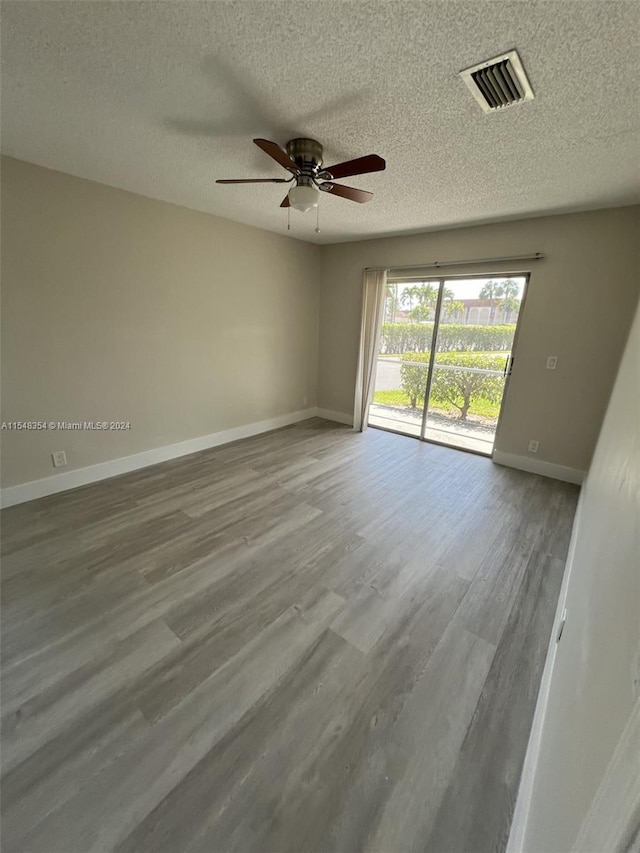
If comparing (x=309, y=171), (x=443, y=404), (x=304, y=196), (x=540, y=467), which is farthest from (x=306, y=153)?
(x=540, y=467)

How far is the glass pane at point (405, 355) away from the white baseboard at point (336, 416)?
32 cm

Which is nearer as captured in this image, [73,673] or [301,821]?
[301,821]

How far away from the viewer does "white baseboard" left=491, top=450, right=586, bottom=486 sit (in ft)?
10.5

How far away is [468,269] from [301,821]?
4133mm

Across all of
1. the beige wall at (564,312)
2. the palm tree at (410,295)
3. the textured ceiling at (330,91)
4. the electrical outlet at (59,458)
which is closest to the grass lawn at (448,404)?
the beige wall at (564,312)

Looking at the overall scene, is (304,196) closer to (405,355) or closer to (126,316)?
(126,316)

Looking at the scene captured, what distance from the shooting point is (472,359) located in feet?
12.4

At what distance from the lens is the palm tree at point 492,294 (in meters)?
3.45

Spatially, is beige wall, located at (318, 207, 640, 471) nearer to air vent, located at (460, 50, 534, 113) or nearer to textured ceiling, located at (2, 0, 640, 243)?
textured ceiling, located at (2, 0, 640, 243)

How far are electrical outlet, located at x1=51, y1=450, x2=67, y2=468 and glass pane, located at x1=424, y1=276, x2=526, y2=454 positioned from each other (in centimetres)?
384

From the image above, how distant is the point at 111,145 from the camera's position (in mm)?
2037

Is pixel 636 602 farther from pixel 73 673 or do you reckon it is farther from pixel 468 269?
pixel 468 269

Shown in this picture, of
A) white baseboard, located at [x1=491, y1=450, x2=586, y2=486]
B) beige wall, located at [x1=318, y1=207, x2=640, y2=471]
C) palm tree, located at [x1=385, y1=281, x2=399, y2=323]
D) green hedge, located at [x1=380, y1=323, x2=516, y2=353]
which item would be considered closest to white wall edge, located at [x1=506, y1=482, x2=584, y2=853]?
white baseboard, located at [x1=491, y1=450, x2=586, y2=486]

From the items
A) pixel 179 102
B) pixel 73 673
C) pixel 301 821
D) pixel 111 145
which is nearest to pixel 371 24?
pixel 179 102
